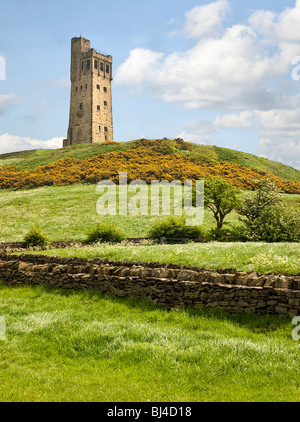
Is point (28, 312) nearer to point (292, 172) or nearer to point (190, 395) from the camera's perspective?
point (190, 395)

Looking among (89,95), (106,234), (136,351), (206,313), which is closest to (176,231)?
(106,234)

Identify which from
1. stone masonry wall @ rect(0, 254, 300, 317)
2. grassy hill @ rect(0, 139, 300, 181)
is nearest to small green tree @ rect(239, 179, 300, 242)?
stone masonry wall @ rect(0, 254, 300, 317)

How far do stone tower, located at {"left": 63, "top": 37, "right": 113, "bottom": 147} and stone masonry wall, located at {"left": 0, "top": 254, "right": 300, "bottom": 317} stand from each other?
3289 inches

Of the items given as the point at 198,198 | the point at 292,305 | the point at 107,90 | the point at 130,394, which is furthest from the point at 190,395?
the point at 107,90

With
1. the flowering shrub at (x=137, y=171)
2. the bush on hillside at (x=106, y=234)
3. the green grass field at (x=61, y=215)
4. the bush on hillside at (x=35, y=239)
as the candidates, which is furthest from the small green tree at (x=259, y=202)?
the flowering shrub at (x=137, y=171)

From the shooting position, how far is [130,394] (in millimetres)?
6371

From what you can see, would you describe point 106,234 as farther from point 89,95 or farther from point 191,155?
point 89,95

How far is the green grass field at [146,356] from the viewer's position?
21.1 feet

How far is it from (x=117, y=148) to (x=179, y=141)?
14.1m

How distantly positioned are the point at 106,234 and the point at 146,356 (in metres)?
20.1

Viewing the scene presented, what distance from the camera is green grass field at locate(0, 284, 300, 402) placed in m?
6.43

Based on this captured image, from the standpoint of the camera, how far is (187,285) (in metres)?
10.6

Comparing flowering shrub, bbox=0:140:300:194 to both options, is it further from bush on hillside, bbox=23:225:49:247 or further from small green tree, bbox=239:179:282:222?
bush on hillside, bbox=23:225:49:247

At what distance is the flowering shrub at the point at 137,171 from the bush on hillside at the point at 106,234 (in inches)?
940
